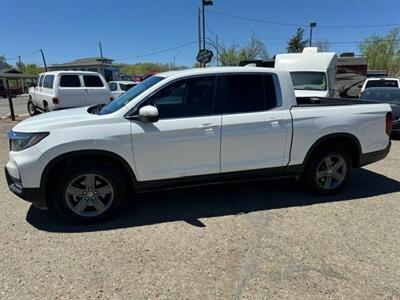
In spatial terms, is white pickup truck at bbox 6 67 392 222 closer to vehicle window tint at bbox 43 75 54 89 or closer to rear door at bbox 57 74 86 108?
rear door at bbox 57 74 86 108

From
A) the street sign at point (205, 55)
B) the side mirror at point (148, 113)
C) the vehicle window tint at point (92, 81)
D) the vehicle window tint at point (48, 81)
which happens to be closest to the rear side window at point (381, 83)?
the street sign at point (205, 55)

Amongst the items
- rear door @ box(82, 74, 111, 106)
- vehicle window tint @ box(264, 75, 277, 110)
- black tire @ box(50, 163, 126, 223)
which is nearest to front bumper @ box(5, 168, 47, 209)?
black tire @ box(50, 163, 126, 223)

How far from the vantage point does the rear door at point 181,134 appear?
3.96 metres

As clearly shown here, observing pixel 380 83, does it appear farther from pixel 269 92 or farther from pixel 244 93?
pixel 244 93

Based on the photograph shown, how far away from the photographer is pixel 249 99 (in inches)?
174

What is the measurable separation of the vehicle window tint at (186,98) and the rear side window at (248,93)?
8.5 inches

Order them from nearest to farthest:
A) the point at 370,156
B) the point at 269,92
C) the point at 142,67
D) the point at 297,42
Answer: the point at 269,92, the point at 370,156, the point at 297,42, the point at 142,67

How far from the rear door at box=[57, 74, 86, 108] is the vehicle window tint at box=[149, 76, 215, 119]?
363 inches

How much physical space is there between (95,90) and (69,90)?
1030 mm

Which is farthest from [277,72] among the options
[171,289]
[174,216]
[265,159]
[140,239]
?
[171,289]

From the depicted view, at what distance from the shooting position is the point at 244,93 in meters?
4.40

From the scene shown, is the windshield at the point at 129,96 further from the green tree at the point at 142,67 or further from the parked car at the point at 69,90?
the green tree at the point at 142,67

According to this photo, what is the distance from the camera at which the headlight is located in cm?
373

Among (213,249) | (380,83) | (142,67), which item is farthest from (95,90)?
(142,67)
